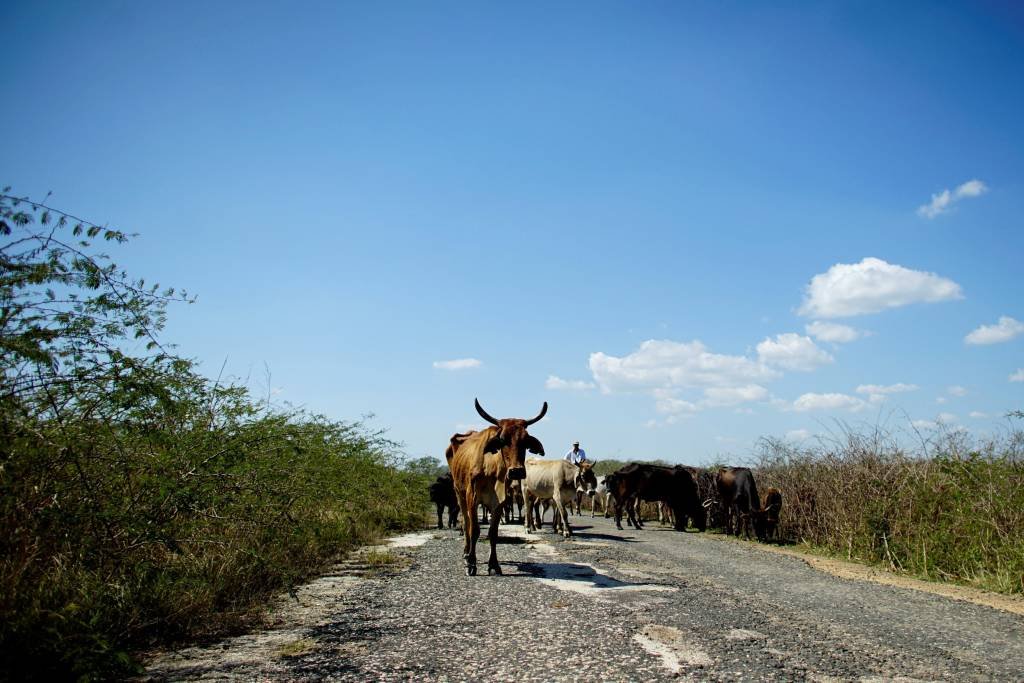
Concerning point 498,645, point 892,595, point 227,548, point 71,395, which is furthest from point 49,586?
point 892,595

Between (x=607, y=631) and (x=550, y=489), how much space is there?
35.4 feet

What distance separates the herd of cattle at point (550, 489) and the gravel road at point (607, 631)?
125 cm

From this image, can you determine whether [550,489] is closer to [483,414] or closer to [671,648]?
[483,414]

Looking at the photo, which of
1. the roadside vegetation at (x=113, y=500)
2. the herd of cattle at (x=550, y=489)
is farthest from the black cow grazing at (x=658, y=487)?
the roadside vegetation at (x=113, y=500)

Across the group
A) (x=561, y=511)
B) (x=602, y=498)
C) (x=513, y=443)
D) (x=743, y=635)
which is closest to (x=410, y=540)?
(x=561, y=511)

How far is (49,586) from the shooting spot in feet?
15.5

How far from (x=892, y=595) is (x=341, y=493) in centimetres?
843

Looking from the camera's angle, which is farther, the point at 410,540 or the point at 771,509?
the point at 771,509

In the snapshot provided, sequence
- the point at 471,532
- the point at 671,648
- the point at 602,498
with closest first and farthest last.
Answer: the point at 671,648 → the point at 471,532 → the point at 602,498

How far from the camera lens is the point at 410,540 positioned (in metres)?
14.3

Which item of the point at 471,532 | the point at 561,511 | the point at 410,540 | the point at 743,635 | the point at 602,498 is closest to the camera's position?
the point at 743,635

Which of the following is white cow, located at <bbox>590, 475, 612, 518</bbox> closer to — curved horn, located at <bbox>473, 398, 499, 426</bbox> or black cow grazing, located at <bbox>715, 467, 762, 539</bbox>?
black cow grazing, located at <bbox>715, 467, 762, 539</bbox>

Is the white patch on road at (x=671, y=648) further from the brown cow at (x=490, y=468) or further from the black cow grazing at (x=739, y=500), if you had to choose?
the black cow grazing at (x=739, y=500)

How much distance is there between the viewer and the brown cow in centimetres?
912
